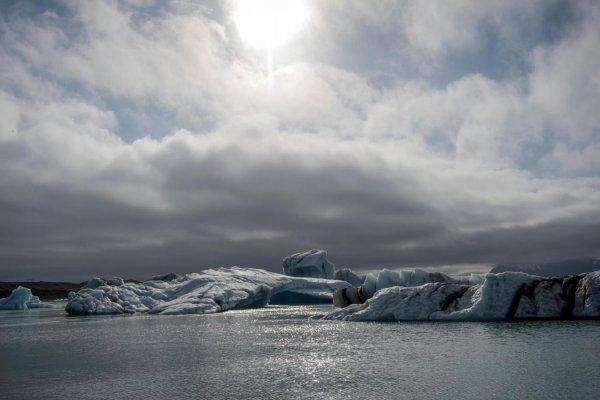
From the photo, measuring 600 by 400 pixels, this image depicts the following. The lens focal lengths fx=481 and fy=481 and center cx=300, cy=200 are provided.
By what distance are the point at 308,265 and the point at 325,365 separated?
56301 mm

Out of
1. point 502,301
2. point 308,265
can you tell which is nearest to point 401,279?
point 502,301

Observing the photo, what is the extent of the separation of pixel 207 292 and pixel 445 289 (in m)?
25.5

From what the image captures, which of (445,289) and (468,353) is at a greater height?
(445,289)

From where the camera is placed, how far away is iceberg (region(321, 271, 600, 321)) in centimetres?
2366

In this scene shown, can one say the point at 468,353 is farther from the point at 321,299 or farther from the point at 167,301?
the point at 321,299

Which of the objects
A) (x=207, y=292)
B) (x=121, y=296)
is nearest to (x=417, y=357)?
(x=207, y=292)

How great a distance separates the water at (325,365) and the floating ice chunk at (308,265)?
47612 millimetres

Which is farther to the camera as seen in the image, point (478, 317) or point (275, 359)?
point (478, 317)

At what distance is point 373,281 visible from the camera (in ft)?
133

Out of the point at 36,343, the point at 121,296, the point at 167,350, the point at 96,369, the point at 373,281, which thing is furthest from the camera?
the point at 121,296

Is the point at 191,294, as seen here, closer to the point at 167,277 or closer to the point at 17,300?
the point at 167,277

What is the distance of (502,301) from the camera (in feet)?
80.2

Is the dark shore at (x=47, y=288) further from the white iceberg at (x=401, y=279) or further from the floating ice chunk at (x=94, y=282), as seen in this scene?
the white iceberg at (x=401, y=279)

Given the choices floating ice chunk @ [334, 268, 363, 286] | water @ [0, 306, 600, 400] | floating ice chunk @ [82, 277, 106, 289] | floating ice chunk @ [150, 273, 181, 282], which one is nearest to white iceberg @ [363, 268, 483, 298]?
water @ [0, 306, 600, 400]
